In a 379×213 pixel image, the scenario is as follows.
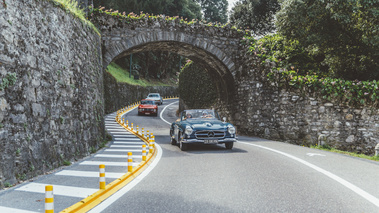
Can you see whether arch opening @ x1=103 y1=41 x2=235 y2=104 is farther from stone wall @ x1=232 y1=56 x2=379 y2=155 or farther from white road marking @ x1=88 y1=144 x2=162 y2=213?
white road marking @ x1=88 y1=144 x2=162 y2=213

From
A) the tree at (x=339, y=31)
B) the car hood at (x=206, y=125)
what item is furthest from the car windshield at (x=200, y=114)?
the tree at (x=339, y=31)

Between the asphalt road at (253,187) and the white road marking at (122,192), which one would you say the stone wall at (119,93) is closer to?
the asphalt road at (253,187)

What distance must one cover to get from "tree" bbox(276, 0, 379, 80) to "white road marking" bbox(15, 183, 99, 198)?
45.3 ft

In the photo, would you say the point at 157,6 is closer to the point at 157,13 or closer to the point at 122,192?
the point at 157,13

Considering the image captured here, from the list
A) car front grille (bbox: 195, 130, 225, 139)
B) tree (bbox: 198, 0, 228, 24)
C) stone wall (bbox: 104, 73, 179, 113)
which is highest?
tree (bbox: 198, 0, 228, 24)

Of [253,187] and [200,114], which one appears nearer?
[253,187]

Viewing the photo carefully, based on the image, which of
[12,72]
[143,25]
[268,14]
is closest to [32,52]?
[12,72]

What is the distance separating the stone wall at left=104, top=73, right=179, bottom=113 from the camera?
117ft

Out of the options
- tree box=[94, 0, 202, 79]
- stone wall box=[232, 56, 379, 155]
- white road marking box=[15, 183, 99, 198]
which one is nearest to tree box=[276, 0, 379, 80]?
stone wall box=[232, 56, 379, 155]

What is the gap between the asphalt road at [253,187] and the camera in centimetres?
455

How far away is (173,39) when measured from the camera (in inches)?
737

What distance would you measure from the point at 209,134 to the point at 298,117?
7416 millimetres

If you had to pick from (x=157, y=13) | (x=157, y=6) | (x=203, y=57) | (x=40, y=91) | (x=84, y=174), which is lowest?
(x=84, y=174)

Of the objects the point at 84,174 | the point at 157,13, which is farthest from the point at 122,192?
the point at 157,13
